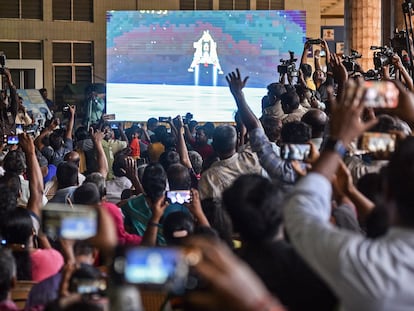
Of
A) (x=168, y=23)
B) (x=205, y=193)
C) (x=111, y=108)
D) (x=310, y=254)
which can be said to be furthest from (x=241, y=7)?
(x=310, y=254)

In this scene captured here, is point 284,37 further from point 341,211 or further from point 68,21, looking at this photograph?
point 341,211

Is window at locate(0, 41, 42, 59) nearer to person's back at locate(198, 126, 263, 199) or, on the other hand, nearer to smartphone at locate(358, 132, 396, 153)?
person's back at locate(198, 126, 263, 199)

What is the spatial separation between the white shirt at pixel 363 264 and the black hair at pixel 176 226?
1610mm

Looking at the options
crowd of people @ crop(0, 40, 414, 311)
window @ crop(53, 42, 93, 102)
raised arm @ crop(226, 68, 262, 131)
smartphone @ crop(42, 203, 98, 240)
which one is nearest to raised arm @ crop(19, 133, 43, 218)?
crowd of people @ crop(0, 40, 414, 311)

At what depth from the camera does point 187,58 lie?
67.8ft

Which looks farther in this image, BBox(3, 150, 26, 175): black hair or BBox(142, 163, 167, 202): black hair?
BBox(3, 150, 26, 175): black hair

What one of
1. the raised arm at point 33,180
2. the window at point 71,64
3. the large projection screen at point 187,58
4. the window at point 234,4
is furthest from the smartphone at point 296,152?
the window at point 234,4

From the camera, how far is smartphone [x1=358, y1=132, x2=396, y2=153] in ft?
9.95

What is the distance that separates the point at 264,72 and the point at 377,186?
16.8 m

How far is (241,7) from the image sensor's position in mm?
23391

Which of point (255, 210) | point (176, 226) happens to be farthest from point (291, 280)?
point (176, 226)

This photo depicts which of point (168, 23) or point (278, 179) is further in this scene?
point (168, 23)

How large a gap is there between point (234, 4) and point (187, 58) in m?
3.36

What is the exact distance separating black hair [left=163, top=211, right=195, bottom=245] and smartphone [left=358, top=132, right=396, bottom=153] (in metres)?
1.13
